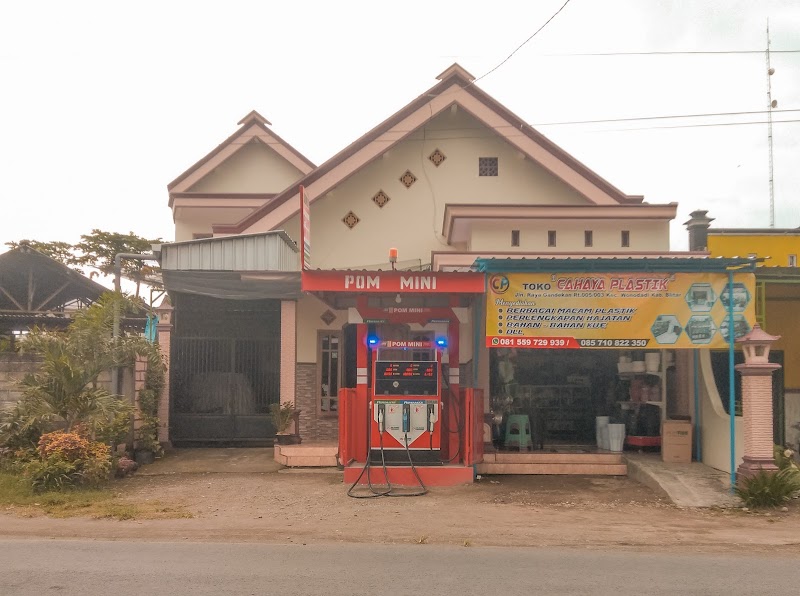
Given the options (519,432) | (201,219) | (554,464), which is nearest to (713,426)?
(554,464)

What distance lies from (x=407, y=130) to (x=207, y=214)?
22.4 feet

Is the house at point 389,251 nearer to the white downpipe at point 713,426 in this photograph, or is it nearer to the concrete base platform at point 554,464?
the white downpipe at point 713,426

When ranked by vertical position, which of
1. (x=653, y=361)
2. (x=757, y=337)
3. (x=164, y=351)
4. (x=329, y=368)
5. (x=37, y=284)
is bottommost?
(x=329, y=368)

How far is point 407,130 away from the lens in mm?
16891

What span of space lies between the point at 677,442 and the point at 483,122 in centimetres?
793

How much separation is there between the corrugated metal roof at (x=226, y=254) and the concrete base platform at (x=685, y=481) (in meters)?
7.80

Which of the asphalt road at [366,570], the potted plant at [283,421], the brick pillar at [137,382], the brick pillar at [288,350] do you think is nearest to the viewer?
the asphalt road at [366,570]

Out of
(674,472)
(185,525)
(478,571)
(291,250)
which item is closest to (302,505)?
(185,525)

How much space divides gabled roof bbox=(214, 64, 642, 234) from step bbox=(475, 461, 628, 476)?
6.16m

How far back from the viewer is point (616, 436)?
46.3 ft

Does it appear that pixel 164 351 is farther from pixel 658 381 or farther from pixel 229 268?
pixel 658 381

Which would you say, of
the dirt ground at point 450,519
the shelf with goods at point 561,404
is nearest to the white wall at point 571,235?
the shelf with goods at point 561,404

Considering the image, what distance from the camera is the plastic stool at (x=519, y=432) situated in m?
14.3

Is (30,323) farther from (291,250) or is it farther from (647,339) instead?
(647,339)
